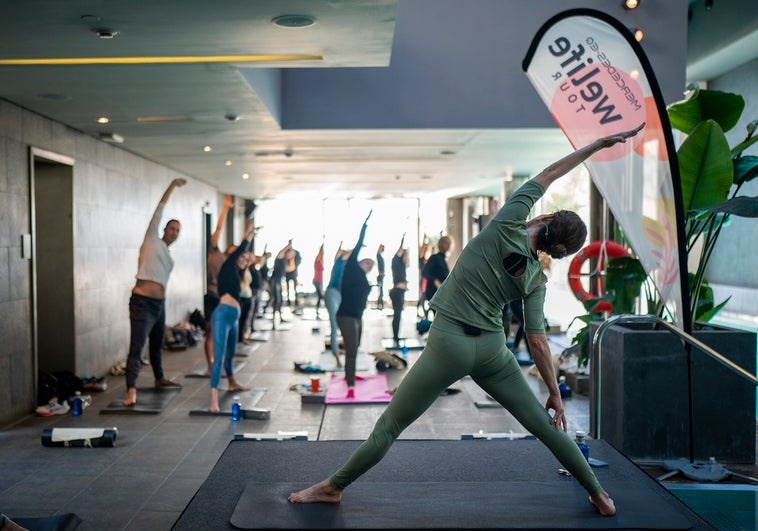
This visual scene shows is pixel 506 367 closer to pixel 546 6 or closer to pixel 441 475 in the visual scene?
pixel 441 475

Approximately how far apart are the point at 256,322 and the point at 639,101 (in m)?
12.5

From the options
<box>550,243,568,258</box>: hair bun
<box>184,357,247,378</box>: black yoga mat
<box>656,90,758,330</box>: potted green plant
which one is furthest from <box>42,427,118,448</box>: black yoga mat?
<box>656,90,758,330</box>: potted green plant

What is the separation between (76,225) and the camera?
848cm

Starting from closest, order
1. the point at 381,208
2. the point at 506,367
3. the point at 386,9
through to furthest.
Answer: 1. the point at 506,367
2. the point at 386,9
3. the point at 381,208

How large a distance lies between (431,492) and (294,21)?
2.89 metres

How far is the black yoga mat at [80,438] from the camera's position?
5.88 m

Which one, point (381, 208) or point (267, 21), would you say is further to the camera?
point (381, 208)

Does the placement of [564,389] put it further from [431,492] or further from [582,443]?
[431,492]

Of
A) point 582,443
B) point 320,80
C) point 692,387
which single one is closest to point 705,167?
point 692,387

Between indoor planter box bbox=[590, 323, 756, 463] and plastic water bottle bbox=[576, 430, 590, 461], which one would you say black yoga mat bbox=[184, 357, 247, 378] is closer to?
indoor planter box bbox=[590, 323, 756, 463]

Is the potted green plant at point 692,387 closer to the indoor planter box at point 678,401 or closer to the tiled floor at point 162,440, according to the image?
the indoor planter box at point 678,401

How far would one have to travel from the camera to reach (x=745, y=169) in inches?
211

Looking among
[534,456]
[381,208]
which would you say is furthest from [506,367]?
[381,208]

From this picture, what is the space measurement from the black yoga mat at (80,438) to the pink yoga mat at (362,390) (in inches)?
92.2
